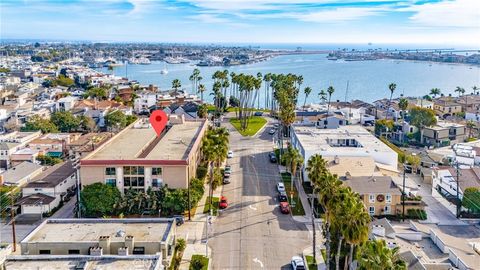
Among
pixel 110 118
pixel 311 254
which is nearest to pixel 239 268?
pixel 311 254

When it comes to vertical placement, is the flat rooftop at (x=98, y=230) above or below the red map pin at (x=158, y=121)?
below

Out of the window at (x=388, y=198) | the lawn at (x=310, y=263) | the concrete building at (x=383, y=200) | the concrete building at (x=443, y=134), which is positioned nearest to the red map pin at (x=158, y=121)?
the concrete building at (x=383, y=200)

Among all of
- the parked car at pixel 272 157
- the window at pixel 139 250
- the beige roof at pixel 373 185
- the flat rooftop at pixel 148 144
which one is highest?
the flat rooftop at pixel 148 144

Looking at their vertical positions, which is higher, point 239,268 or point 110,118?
point 110,118

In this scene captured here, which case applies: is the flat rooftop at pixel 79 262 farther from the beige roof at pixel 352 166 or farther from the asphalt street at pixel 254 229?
the beige roof at pixel 352 166

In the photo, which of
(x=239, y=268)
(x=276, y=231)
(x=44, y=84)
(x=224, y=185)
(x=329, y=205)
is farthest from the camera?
(x=44, y=84)

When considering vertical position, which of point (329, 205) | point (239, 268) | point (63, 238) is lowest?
point (239, 268)

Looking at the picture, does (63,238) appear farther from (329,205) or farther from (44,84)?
(44,84)

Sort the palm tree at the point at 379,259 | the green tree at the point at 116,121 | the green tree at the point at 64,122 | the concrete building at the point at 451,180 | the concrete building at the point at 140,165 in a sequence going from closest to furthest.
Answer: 1. the palm tree at the point at 379,259
2. the concrete building at the point at 140,165
3. the concrete building at the point at 451,180
4. the green tree at the point at 64,122
5. the green tree at the point at 116,121
